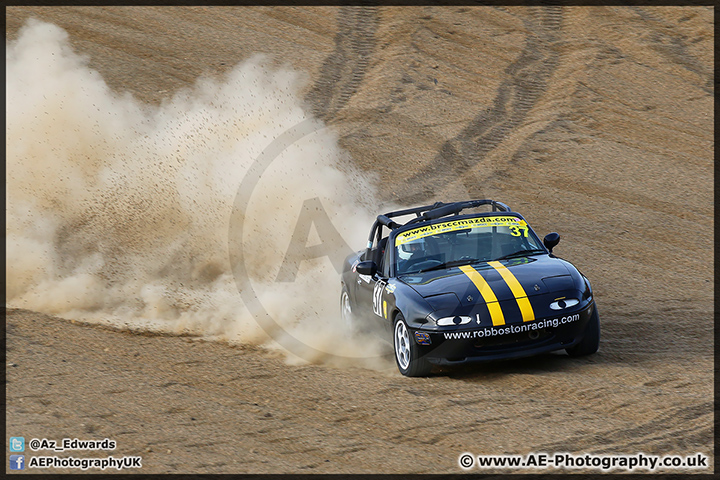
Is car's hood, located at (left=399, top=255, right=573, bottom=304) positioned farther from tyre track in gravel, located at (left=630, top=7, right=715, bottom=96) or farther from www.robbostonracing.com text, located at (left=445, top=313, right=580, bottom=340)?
tyre track in gravel, located at (left=630, top=7, right=715, bottom=96)

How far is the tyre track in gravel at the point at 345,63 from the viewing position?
2014 cm

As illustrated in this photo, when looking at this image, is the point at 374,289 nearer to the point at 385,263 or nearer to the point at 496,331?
the point at 385,263

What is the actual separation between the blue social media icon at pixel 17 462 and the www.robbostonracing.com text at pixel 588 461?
315 centimetres

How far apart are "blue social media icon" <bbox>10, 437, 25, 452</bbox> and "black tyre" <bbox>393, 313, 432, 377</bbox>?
345cm

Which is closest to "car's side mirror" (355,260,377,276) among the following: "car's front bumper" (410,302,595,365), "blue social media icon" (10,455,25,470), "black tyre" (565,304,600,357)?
"car's front bumper" (410,302,595,365)

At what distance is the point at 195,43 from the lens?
75.6ft

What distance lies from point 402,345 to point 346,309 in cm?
226

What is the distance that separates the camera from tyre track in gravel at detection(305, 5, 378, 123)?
66.1ft

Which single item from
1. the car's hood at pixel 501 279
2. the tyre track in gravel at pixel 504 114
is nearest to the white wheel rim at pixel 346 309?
the car's hood at pixel 501 279

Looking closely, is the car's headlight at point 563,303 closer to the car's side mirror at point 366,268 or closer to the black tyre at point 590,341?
the black tyre at point 590,341

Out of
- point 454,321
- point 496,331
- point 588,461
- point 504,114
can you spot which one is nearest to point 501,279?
point 496,331

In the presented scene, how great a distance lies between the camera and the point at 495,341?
7.59 m

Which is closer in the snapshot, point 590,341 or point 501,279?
point 501,279

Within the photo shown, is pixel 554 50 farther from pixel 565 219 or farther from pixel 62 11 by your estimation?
pixel 62 11
